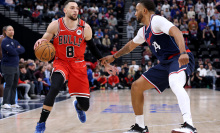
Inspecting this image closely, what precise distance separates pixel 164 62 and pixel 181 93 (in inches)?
22.7

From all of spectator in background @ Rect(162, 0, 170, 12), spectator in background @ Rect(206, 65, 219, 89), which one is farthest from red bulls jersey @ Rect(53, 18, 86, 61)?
spectator in background @ Rect(162, 0, 170, 12)

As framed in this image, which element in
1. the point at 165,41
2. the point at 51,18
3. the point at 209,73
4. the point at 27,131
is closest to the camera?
the point at 165,41

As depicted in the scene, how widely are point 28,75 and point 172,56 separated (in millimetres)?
7145

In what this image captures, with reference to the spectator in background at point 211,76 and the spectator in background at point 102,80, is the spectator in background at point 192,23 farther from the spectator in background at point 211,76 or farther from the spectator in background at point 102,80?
the spectator in background at point 102,80

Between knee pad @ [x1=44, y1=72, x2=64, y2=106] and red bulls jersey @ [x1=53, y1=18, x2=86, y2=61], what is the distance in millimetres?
346

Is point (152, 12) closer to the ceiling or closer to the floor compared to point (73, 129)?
closer to the ceiling

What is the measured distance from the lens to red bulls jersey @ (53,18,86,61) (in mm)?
4504

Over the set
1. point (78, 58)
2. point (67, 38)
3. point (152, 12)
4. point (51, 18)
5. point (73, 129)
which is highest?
point (51, 18)

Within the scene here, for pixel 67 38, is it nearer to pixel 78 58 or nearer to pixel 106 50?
pixel 78 58

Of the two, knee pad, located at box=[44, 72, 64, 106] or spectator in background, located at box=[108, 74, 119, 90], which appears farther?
spectator in background, located at box=[108, 74, 119, 90]

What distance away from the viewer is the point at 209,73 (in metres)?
15.5

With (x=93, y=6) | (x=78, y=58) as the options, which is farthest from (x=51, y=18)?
(x=78, y=58)

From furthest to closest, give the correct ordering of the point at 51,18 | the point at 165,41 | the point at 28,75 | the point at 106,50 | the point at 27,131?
the point at 51,18
the point at 106,50
the point at 28,75
the point at 27,131
the point at 165,41

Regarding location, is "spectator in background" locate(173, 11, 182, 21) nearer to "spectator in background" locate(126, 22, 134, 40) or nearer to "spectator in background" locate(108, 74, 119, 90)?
"spectator in background" locate(126, 22, 134, 40)
